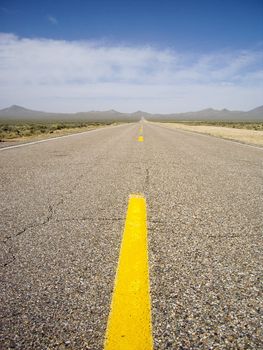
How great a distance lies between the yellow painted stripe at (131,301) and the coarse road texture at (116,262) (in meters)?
0.04

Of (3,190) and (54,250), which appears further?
(3,190)

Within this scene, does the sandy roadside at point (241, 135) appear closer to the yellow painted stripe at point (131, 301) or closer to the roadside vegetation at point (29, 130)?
the roadside vegetation at point (29, 130)

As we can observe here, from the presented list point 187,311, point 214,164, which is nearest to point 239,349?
point 187,311

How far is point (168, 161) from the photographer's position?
6.36 meters

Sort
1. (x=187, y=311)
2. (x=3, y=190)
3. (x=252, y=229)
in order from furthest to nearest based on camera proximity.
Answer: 1. (x=3, y=190)
2. (x=252, y=229)
3. (x=187, y=311)

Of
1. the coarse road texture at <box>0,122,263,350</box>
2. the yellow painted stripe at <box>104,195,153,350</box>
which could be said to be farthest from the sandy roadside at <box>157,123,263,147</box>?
the yellow painted stripe at <box>104,195,153,350</box>

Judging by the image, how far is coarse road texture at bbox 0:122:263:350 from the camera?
1269 millimetres

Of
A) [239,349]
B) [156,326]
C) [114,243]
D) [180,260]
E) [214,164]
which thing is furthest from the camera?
[214,164]

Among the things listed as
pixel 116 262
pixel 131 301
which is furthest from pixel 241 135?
pixel 131 301

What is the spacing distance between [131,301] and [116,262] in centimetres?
41

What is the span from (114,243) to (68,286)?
0.60 meters

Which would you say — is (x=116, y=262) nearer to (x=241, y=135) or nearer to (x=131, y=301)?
(x=131, y=301)

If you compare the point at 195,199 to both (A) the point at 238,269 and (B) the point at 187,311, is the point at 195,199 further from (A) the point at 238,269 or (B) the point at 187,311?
(B) the point at 187,311

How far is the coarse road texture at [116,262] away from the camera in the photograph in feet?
4.16
